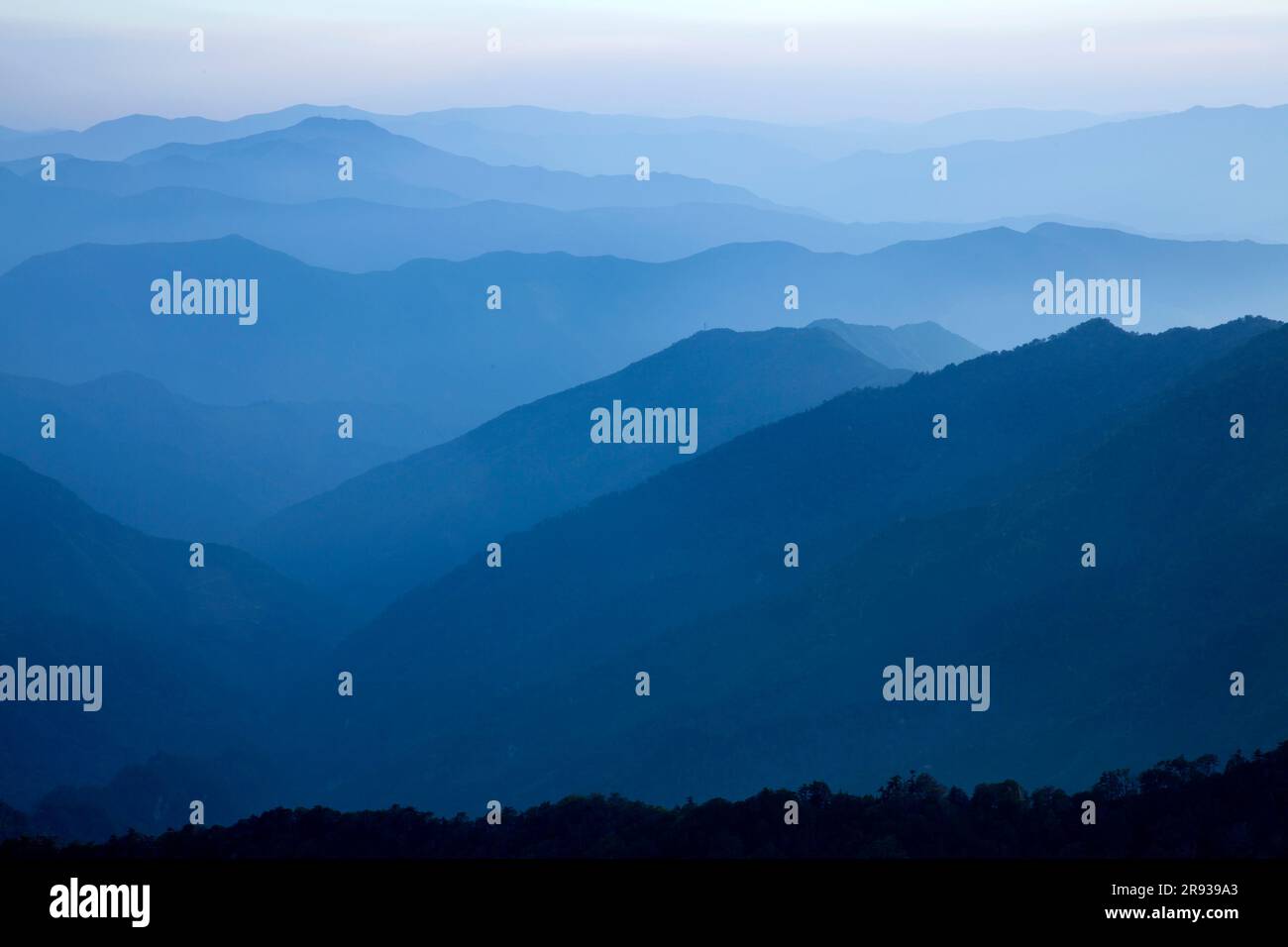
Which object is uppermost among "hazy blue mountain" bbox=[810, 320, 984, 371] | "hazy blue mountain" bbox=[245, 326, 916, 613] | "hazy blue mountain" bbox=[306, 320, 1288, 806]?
"hazy blue mountain" bbox=[810, 320, 984, 371]

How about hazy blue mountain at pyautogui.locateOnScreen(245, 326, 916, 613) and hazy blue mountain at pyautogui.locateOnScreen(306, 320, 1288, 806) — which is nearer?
hazy blue mountain at pyautogui.locateOnScreen(306, 320, 1288, 806)

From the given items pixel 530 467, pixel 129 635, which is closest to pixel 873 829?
pixel 129 635

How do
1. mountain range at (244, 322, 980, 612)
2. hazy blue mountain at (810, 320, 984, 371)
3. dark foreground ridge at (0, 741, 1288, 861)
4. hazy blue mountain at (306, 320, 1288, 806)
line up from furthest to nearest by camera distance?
1. hazy blue mountain at (810, 320, 984, 371)
2. mountain range at (244, 322, 980, 612)
3. hazy blue mountain at (306, 320, 1288, 806)
4. dark foreground ridge at (0, 741, 1288, 861)

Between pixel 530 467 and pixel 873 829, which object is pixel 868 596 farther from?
pixel 530 467

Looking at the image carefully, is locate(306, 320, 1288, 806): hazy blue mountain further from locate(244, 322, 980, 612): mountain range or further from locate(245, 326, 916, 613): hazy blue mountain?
locate(244, 322, 980, 612): mountain range

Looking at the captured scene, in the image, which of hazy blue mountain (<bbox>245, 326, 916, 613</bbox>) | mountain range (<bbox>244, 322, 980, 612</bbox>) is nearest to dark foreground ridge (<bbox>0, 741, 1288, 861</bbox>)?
hazy blue mountain (<bbox>245, 326, 916, 613</bbox>)

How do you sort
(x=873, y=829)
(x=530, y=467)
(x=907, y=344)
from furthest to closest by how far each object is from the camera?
1. (x=907, y=344)
2. (x=530, y=467)
3. (x=873, y=829)

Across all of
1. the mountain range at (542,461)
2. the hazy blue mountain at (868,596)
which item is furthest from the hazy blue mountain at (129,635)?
the mountain range at (542,461)
